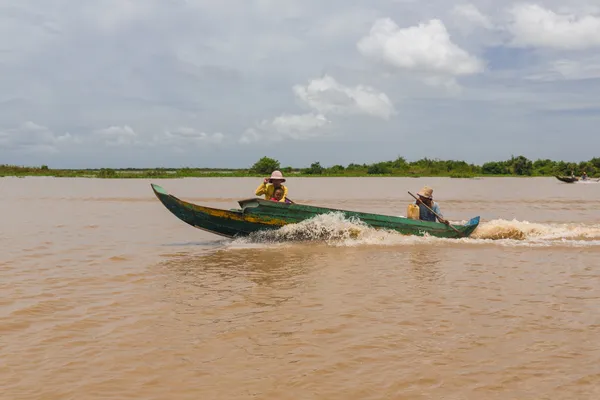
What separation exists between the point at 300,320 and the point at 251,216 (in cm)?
515

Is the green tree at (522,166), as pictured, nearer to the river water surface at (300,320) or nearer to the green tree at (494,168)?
the green tree at (494,168)

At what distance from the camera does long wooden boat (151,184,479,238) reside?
33.3 ft

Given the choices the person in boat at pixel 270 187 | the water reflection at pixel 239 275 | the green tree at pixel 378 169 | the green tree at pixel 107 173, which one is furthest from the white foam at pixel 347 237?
the green tree at pixel 378 169

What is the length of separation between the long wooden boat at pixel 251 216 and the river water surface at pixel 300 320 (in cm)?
29

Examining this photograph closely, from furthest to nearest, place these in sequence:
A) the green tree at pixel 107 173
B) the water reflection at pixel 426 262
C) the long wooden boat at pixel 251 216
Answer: the green tree at pixel 107 173, the long wooden boat at pixel 251 216, the water reflection at pixel 426 262

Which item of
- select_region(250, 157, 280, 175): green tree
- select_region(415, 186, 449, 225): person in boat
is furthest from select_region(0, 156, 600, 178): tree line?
select_region(415, 186, 449, 225): person in boat

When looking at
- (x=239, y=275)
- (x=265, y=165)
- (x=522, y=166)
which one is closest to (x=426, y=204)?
(x=239, y=275)

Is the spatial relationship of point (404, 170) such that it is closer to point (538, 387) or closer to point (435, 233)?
point (435, 233)

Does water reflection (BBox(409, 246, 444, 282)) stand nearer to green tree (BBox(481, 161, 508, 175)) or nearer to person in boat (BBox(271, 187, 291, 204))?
person in boat (BBox(271, 187, 291, 204))

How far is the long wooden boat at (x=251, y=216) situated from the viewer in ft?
33.3

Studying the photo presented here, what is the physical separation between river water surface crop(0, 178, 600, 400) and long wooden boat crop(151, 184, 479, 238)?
0.95ft

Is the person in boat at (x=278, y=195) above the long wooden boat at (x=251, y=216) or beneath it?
above

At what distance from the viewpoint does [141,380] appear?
12.5 ft

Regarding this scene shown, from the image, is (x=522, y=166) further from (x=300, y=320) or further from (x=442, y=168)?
(x=300, y=320)
